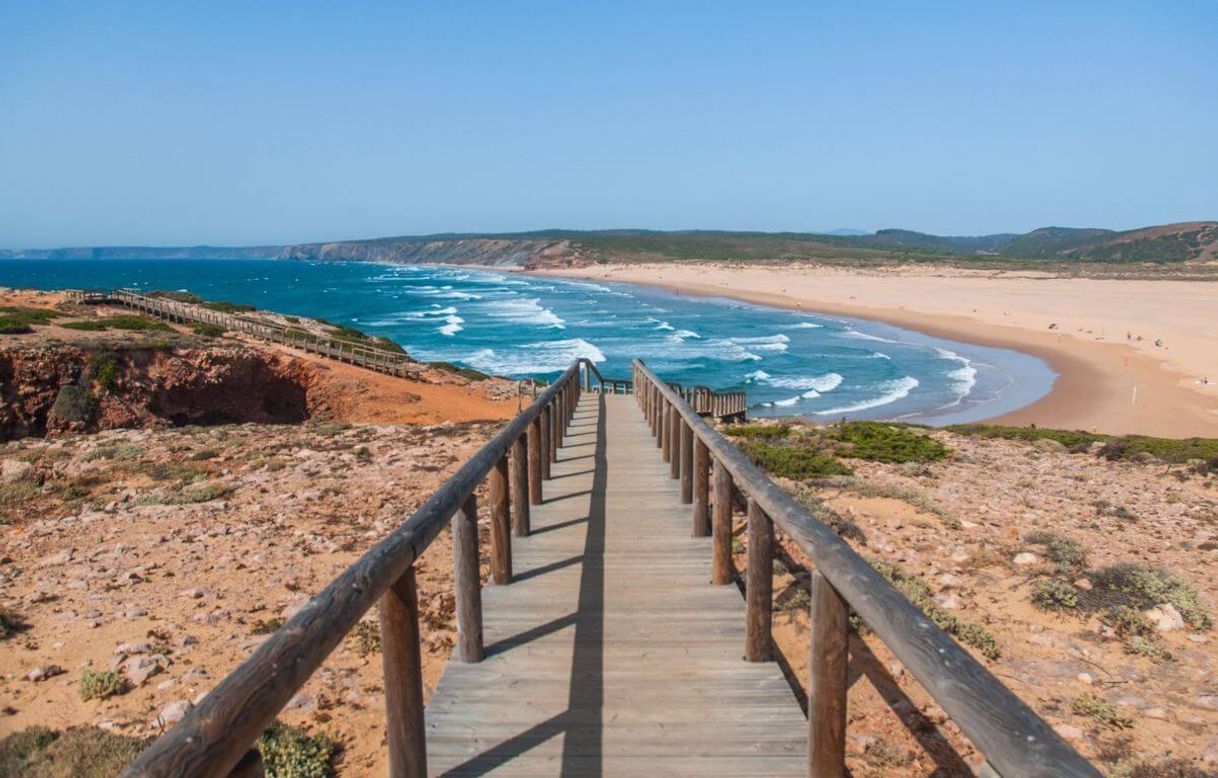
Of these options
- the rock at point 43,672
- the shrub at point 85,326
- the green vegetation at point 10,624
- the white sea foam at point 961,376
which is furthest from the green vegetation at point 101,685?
the white sea foam at point 961,376

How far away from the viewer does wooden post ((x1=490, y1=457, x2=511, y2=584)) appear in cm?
482

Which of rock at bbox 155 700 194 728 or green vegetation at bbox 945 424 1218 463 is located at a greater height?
rock at bbox 155 700 194 728

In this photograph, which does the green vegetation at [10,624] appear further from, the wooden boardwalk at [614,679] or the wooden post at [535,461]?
the wooden post at [535,461]

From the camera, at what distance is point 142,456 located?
37.0 feet

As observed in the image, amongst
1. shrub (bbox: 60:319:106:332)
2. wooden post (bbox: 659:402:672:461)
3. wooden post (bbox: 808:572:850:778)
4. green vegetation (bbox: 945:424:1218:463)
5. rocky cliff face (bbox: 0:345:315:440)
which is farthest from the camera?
shrub (bbox: 60:319:106:332)

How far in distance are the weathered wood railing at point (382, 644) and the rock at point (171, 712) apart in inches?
76.9

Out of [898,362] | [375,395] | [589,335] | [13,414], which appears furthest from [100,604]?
[589,335]

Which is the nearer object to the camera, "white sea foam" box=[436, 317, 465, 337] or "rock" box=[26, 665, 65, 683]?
"rock" box=[26, 665, 65, 683]

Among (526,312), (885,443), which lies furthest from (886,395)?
(526,312)

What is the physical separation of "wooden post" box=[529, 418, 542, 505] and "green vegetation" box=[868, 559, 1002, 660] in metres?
3.22

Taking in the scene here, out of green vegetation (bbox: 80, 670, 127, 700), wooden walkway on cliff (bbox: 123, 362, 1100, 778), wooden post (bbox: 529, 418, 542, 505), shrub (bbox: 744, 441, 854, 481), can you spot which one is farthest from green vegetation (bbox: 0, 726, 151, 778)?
shrub (bbox: 744, 441, 854, 481)

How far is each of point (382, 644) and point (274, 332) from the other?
101 feet

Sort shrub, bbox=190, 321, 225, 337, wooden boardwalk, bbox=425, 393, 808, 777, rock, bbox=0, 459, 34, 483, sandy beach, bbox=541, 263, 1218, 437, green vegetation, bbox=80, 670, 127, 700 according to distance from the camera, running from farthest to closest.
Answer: shrub, bbox=190, 321, 225, 337
sandy beach, bbox=541, 263, 1218, 437
rock, bbox=0, 459, 34, 483
green vegetation, bbox=80, 670, 127, 700
wooden boardwalk, bbox=425, 393, 808, 777

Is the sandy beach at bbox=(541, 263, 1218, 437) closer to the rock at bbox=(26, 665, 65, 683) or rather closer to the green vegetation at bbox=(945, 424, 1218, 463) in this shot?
the green vegetation at bbox=(945, 424, 1218, 463)
